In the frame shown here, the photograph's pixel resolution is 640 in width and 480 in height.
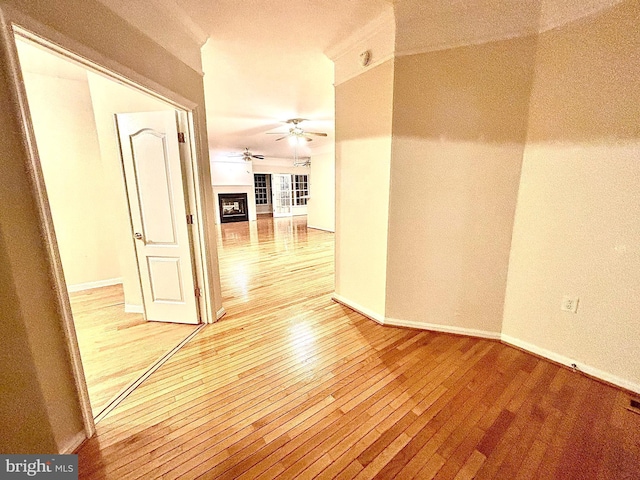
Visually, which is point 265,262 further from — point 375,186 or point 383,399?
point 383,399

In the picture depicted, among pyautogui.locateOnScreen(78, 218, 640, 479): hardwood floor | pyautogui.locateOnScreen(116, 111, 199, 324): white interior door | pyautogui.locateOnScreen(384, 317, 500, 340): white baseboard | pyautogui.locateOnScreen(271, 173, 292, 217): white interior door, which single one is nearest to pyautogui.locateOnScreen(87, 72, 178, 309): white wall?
pyautogui.locateOnScreen(116, 111, 199, 324): white interior door

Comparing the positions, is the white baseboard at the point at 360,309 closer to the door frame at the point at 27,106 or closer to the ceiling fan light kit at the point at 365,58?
the door frame at the point at 27,106

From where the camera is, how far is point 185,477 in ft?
4.00

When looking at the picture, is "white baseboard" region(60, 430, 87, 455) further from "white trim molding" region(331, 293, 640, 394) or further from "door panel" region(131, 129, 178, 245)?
"white trim molding" region(331, 293, 640, 394)

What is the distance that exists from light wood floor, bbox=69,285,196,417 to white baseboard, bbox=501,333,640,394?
3042 mm

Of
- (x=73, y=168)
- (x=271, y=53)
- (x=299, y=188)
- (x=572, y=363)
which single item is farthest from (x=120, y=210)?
(x=299, y=188)

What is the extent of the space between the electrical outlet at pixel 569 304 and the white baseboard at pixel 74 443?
3313 mm

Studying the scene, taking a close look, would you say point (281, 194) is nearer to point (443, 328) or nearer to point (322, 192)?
point (322, 192)

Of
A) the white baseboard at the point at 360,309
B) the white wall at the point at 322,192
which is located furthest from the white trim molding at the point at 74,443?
the white wall at the point at 322,192

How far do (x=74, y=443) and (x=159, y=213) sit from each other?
1776 millimetres

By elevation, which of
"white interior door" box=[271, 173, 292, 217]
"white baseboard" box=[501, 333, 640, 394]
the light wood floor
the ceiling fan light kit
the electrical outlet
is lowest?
the light wood floor

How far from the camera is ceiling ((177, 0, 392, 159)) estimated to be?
1.99 m

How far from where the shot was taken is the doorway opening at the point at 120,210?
2205 millimetres

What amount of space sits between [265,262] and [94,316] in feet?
8.43
